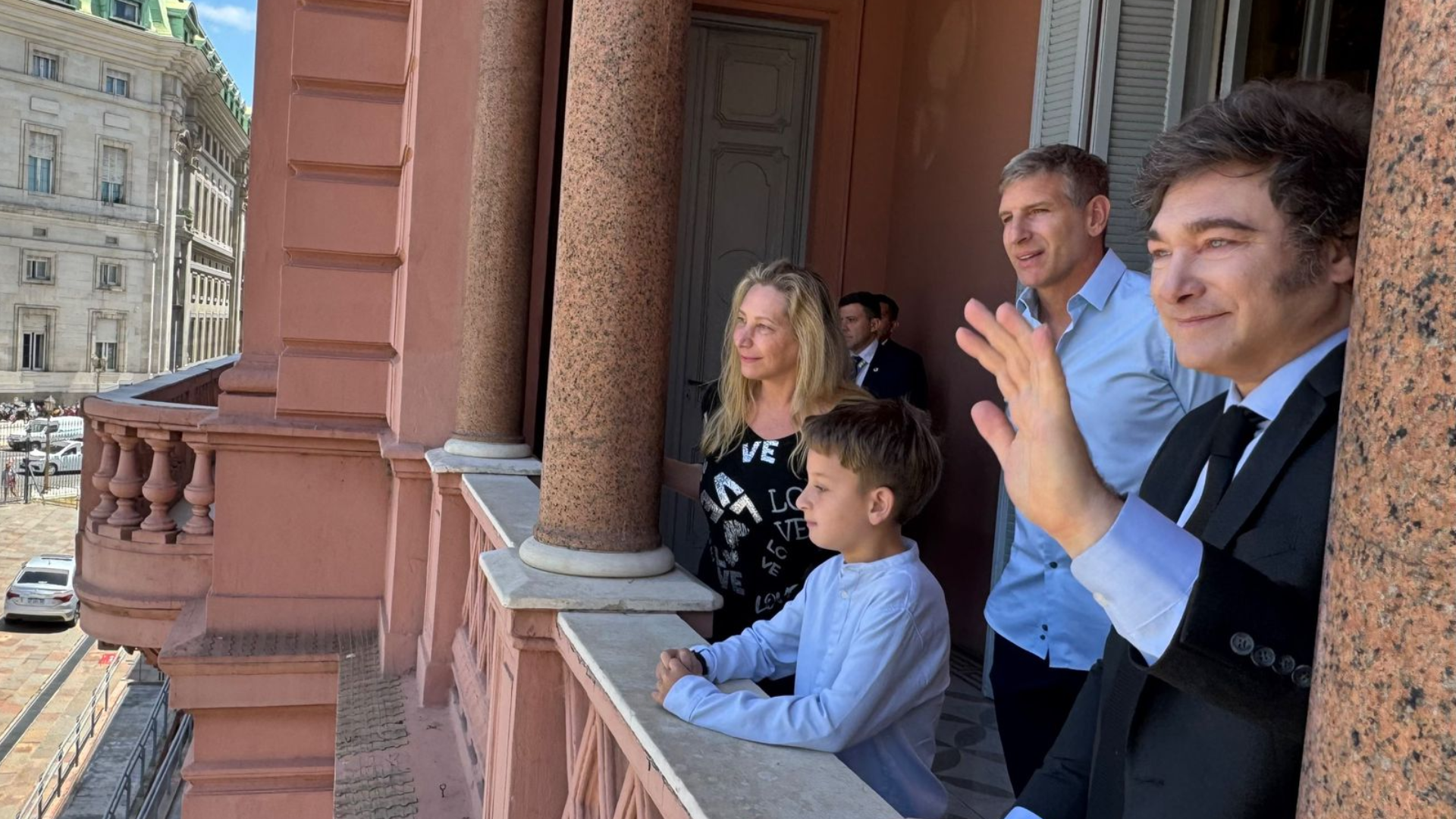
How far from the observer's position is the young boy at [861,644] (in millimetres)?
1866

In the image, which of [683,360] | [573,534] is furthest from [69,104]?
[573,534]

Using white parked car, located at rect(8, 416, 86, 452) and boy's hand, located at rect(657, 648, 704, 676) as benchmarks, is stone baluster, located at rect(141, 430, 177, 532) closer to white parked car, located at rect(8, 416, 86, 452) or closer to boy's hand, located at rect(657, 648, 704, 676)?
boy's hand, located at rect(657, 648, 704, 676)

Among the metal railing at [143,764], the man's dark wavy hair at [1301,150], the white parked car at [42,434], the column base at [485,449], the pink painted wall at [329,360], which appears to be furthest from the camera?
the white parked car at [42,434]

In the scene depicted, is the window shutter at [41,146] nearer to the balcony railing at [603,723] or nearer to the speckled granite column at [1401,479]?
the balcony railing at [603,723]

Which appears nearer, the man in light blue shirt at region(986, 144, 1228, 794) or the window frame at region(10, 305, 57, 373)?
the man in light blue shirt at region(986, 144, 1228, 794)

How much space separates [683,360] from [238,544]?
272cm

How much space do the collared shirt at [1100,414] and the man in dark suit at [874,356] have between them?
3.34m

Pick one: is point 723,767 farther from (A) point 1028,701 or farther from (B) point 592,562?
(B) point 592,562

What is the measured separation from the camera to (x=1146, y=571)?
37.2 inches

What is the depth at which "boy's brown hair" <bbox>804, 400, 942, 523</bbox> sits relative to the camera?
2098 mm

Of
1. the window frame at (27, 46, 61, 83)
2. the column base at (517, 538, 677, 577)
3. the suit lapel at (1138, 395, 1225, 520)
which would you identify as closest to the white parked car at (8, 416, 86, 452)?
the window frame at (27, 46, 61, 83)

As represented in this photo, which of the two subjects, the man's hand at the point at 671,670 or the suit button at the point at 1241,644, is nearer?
the suit button at the point at 1241,644

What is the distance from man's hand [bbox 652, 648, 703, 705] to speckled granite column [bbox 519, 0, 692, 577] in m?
0.77

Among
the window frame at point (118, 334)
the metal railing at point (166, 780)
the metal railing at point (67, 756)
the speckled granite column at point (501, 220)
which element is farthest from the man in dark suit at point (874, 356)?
the window frame at point (118, 334)
